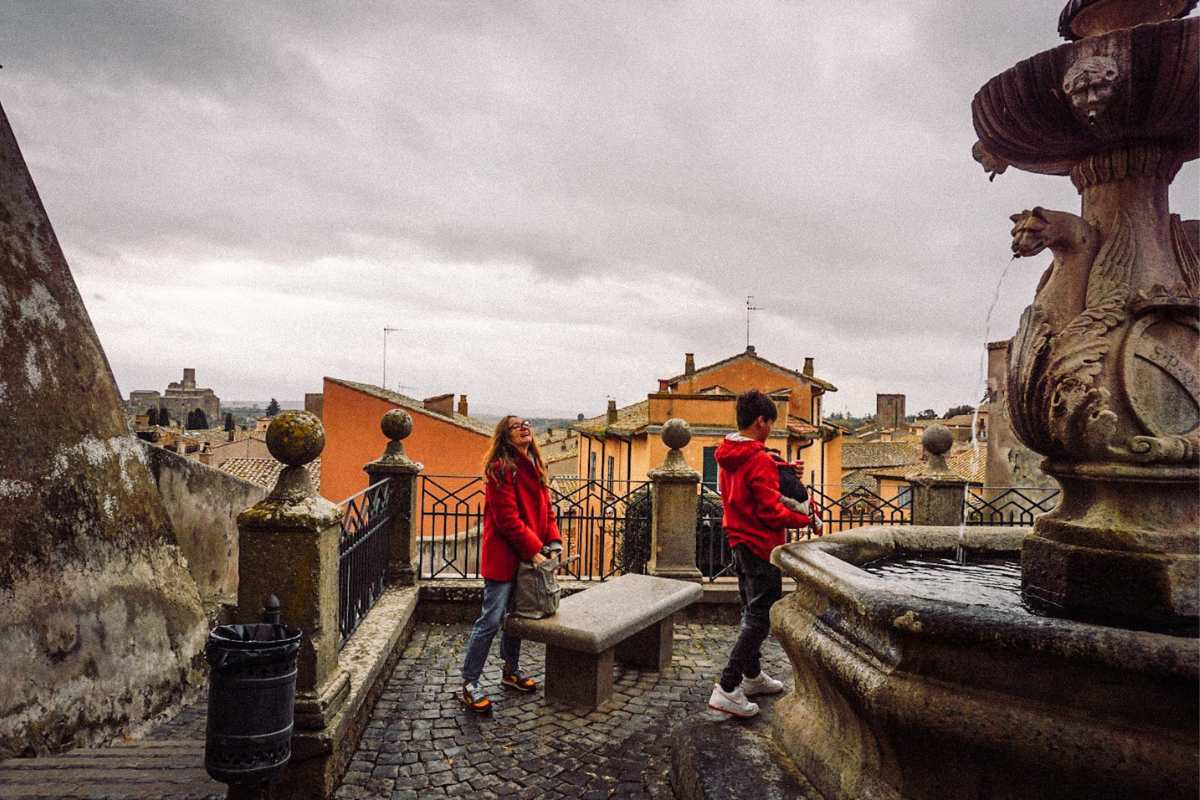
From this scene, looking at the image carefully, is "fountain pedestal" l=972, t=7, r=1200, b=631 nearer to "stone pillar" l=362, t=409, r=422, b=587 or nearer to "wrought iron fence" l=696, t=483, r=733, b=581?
"stone pillar" l=362, t=409, r=422, b=587

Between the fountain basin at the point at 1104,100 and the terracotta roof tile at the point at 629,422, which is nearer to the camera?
the fountain basin at the point at 1104,100

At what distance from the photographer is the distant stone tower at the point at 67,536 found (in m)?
3.95

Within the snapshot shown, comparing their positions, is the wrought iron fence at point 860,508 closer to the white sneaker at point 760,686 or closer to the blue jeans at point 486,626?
the white sneaker at point 760,686

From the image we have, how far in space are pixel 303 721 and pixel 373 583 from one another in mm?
2501

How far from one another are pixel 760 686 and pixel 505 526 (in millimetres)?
1842

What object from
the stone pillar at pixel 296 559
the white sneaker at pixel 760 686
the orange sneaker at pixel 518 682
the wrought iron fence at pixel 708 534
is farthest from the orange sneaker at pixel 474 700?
the wrought iron fence at pixel 708 534

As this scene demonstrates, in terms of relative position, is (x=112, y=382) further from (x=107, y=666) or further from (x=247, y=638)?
(x=247, y=638)

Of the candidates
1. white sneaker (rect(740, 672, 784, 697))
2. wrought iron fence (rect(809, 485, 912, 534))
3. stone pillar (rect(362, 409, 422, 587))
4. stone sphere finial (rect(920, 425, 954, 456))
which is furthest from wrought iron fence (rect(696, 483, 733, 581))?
white sneaker (rect(740, 672, 784, 697))

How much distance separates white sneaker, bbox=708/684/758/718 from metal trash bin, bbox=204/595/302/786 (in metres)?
2.20

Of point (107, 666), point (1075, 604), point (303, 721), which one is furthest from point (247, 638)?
point (1075, 604)

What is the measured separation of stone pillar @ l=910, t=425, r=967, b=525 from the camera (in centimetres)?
721

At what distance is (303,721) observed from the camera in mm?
3346

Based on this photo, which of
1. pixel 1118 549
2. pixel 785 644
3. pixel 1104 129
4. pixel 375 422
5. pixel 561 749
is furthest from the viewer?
pixel 375 422

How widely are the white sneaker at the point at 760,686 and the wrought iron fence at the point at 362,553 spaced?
247cm
